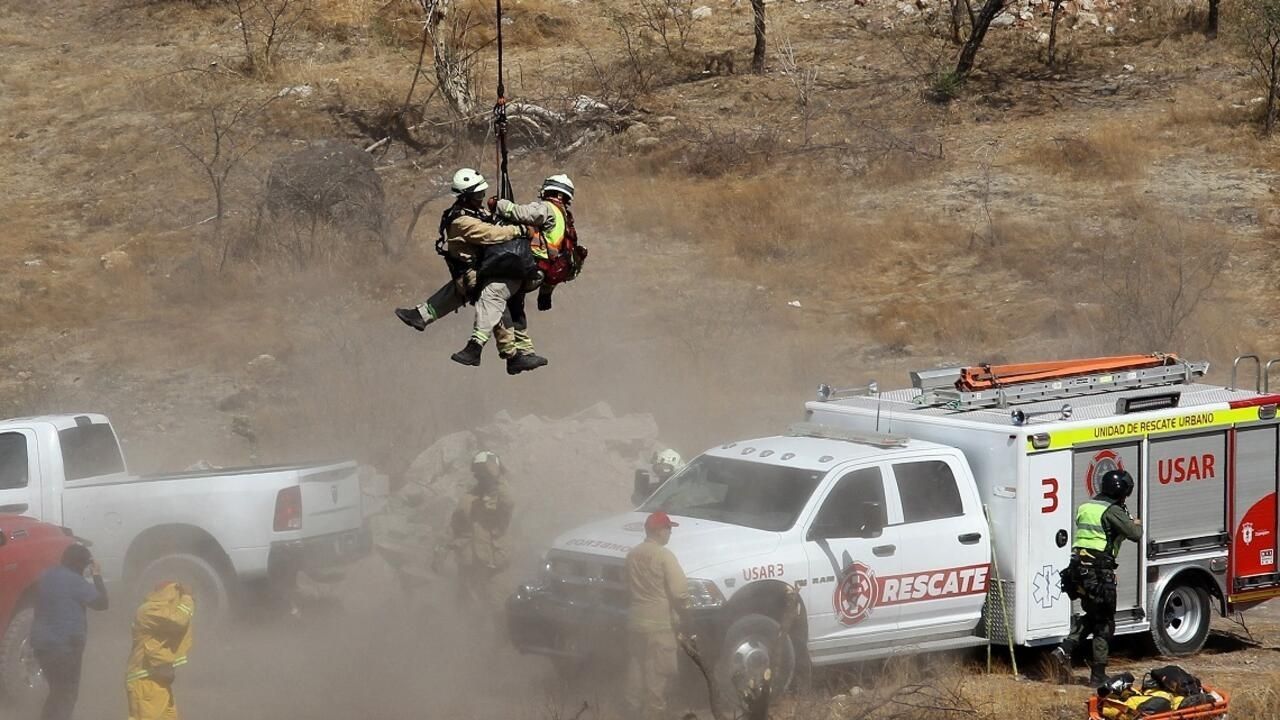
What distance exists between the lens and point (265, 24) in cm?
3603

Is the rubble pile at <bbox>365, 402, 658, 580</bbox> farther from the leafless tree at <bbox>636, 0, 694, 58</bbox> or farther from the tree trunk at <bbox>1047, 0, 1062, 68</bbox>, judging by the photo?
the tree trunk at <bbox>1047, 0, 1062, 68</bbox>

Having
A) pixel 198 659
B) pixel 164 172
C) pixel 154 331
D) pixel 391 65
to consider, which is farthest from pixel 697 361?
pixel 391 65

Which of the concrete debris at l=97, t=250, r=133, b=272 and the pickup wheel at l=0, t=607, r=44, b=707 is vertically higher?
the concrete debris at l=97, t=250, r=133, b=272

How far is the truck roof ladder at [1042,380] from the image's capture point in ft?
35.6

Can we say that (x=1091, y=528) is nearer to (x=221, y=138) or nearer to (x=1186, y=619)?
(x=1186, y=619)

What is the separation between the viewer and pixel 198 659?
11102 mm

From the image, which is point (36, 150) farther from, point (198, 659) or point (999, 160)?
point (198, 659)

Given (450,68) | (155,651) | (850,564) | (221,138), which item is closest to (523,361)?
(850,564)

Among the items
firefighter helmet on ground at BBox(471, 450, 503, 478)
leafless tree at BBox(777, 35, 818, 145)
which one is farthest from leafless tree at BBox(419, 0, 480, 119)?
firefighter helmet on ground at BBox(471, 450, 503, 478)

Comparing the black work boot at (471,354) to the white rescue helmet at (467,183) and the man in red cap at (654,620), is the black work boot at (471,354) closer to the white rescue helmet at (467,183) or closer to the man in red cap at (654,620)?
the white rescue helmet at (467,183)

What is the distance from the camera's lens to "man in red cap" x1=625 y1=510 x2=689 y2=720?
28.3 ft

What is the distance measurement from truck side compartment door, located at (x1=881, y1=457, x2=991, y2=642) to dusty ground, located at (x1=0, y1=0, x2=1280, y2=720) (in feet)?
2.10

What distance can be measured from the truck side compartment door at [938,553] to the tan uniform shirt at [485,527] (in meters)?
3.55

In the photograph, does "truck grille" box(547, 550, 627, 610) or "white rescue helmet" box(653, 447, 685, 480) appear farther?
"white rescue helmet" box(653, 447, 685, 480)
